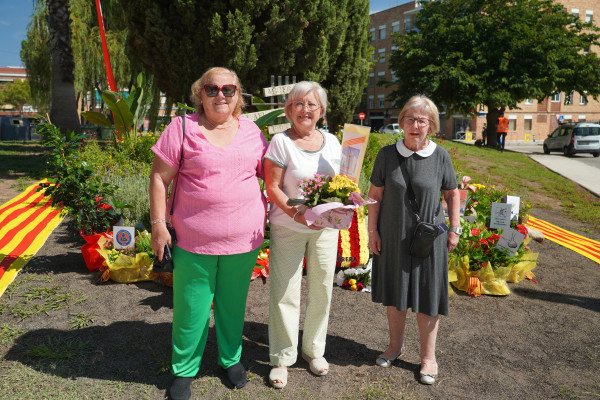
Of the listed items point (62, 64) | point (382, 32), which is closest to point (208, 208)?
point (62, 64)

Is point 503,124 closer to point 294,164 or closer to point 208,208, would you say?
point 294,164

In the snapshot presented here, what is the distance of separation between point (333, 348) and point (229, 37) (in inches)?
309

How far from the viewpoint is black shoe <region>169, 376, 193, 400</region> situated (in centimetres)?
259

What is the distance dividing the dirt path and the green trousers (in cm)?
22

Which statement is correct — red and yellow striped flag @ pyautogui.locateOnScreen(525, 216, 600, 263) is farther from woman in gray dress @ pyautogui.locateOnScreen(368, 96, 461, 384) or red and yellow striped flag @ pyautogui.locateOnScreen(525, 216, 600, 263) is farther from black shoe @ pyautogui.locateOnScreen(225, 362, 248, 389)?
black shoe @ pyautogui.locateOnScreen(225, 362, 248, 389)

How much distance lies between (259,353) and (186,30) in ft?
28.2

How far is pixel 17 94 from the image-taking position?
177 ft

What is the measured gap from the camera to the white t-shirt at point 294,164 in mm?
2602

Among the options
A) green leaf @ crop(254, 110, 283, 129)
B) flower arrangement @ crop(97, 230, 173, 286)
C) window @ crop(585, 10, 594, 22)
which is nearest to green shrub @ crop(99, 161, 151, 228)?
flower arrangement @ crop(97, 230, 173, 286)

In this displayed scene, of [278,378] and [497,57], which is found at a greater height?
[497,57]

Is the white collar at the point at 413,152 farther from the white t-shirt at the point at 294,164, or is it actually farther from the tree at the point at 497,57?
the tree at the point at 497,57

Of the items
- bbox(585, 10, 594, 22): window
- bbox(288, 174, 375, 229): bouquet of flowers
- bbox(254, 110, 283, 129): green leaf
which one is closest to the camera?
bbox(288, 174, 375, 229): bouquet of flowers

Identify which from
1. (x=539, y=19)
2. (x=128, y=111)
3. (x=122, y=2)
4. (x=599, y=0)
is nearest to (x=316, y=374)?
(x=128, y=111)

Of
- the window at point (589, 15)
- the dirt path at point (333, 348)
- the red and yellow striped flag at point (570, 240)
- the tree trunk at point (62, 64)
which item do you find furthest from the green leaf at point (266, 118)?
the window at point (589, 15)
